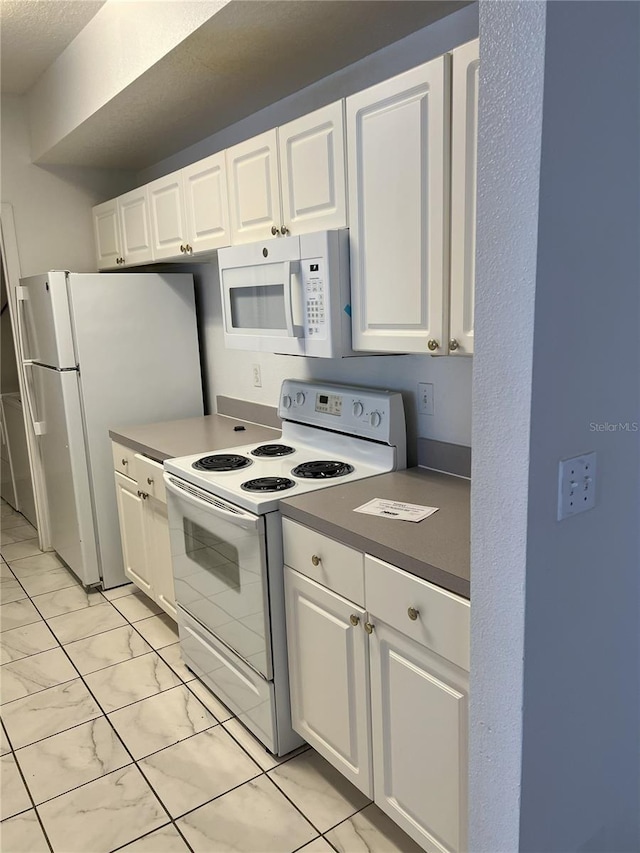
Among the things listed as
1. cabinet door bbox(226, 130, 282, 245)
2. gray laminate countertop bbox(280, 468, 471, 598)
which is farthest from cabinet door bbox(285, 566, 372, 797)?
cabinet door bbox(226, 130, 282, 245)

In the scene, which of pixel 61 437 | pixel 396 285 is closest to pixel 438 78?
pixel 396 285

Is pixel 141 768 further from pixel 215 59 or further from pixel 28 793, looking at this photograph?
pixel 215 59

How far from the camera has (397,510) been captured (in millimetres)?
1802

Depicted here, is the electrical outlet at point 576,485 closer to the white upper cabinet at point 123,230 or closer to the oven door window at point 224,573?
the oven door window at point 224,573

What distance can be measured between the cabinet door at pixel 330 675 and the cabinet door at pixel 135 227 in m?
2.00

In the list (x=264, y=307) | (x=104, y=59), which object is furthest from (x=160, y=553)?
(x=104, y=59)

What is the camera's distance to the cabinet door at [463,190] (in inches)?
59.8

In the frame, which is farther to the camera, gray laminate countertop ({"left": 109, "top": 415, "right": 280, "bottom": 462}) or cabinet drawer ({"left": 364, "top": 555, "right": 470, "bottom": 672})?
gray laminate countertop ({"left": 109, "top": 415, "right": 280, "bottom": 462})

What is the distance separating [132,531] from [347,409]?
4.73 ft

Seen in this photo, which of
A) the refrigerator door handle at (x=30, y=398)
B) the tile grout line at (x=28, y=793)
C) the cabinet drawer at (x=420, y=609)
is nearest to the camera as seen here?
the cabinet drawer at (x=420, y=609)

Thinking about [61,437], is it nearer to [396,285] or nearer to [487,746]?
[396,285]

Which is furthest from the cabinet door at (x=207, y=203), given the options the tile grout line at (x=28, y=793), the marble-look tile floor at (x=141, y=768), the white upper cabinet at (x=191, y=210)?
the tile grout line at (x=28, y=793)

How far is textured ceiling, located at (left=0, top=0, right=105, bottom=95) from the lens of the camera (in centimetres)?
259

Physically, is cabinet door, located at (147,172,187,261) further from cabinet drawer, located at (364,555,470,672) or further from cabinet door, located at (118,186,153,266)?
cabinet drawer, located at (364,555,470,672)
